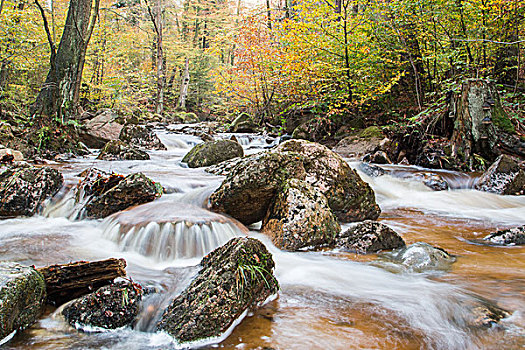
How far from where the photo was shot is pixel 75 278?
253cm

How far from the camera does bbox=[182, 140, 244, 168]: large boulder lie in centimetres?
901

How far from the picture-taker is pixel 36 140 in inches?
352

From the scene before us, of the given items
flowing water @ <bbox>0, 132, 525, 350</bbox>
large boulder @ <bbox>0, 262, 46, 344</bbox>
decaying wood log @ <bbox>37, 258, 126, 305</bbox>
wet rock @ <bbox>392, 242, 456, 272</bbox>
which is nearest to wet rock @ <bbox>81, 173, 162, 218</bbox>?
flowing water @ <bbox>0, 132, 525, 350</bbox>

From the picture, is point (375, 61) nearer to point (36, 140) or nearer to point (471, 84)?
point (471, 84)

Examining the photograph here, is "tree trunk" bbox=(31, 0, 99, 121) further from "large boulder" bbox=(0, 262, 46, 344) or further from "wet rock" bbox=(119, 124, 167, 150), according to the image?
"large boulder" bbox=(0, 262, 46, 344)

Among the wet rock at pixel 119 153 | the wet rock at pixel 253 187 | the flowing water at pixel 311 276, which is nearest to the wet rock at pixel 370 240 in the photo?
the flowing water at pixel 311 276

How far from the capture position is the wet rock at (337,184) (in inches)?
199

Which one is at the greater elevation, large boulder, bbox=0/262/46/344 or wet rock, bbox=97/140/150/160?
wet rock, bbox=97/140/150/160

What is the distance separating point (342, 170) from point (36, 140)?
8347 mm

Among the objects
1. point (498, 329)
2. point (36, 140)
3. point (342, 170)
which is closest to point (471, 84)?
point (342, 170)

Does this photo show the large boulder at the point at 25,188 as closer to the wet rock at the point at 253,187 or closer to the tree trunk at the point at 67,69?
the wet rock at the point at 253,187

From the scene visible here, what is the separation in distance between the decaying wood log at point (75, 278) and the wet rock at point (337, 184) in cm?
300

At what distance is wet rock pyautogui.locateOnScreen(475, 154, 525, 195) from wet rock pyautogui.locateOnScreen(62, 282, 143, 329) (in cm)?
757

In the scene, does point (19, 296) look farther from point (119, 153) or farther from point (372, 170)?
point (119, 153)
